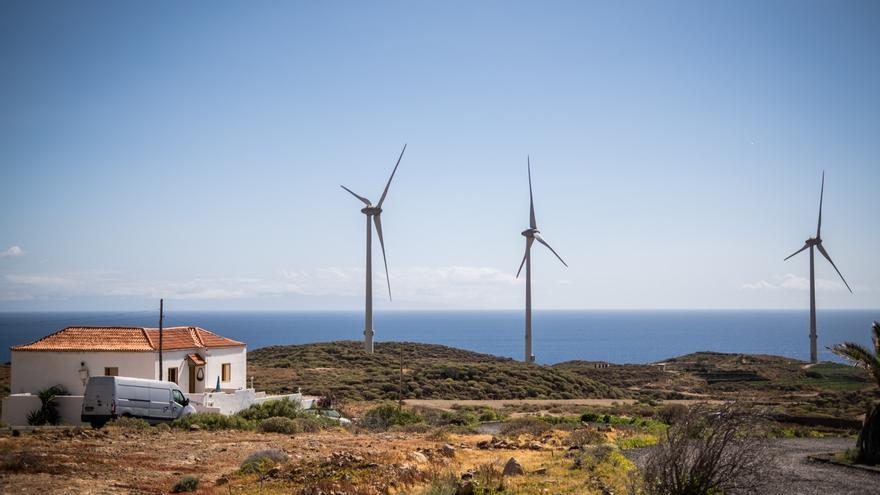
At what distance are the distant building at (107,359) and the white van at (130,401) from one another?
159 inches

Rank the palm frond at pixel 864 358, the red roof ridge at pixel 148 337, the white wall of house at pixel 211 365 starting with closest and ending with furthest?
the palm frond at pixel 864 358 → the red roof ridge at pixel 148 337 → the white wall of house at pixel 211 365

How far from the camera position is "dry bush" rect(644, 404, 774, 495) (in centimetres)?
1333

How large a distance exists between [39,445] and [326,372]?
1452 inches

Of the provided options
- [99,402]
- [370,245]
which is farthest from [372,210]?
[99,402]

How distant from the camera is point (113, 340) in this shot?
33.3 meters

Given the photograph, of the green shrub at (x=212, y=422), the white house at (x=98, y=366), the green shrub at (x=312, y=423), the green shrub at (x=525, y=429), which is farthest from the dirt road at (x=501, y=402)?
the green shrub at (x=212, y=422)

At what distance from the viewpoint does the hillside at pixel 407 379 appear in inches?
1970

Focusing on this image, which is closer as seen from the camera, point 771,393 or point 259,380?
point 259,380

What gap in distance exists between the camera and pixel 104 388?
2716cm

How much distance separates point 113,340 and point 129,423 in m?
7.97

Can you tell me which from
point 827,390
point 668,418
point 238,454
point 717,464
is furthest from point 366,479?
point 827,390

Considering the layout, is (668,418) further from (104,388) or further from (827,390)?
(827,390)

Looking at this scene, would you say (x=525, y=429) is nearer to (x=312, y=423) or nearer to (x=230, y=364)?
(x=312, y=423)

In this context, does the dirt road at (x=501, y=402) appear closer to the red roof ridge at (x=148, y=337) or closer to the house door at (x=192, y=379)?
the house door at (x=192, y=379)
